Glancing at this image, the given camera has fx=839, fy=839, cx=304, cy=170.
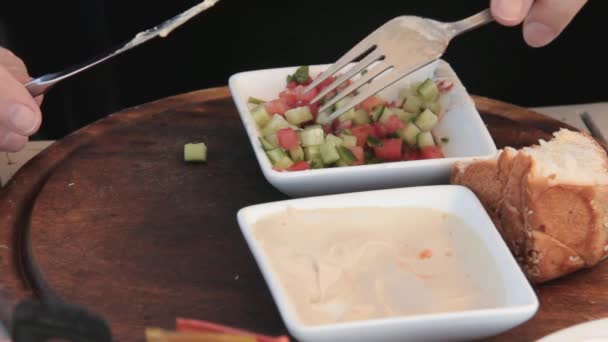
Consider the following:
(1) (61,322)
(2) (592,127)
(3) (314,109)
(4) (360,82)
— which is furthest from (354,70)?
(1) (61,322)

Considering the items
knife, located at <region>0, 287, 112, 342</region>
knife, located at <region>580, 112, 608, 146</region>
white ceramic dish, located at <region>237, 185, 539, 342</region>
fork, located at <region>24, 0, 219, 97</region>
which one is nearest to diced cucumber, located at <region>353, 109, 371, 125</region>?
white ceramic dish, located at <region>237, 185, 539, 342</region>

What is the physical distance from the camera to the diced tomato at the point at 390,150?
6.23ft

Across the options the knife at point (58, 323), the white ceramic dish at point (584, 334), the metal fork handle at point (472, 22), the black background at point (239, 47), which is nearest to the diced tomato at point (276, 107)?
the metal fork handle at point (472, 22)

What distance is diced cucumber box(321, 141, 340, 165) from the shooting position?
6.02 ft

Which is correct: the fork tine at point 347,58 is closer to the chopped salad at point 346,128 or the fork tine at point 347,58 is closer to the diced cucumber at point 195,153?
the chopped salad at point 346,128

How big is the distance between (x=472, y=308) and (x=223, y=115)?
97cm

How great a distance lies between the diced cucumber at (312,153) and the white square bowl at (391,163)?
0.10 metres

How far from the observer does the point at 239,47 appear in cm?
264

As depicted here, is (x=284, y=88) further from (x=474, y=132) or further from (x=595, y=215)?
(x=595, y=215)

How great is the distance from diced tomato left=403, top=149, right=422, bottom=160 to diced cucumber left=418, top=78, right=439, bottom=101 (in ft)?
0.56

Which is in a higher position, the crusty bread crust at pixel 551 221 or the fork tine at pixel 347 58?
the fork tine at pixel 347 58

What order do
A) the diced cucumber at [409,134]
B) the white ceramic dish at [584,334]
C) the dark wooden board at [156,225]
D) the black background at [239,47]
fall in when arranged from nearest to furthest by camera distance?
the white ceramic dish at [584,334], the dark wooden board at [156,225], the diced cucumber at [409,134], the black background at [239,47]

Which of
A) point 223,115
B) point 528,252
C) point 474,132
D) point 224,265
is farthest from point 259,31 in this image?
point 528,252

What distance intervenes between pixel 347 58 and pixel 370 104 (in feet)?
0.50
